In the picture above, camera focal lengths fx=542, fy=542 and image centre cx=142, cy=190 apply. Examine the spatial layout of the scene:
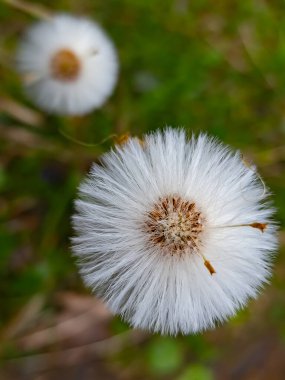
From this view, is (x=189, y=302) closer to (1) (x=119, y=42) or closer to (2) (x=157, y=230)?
(2) (x=157, y=230)

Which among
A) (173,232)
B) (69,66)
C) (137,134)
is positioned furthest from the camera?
(137,134)

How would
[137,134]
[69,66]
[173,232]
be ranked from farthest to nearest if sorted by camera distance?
1. [137,134]
2. [69,66]
3. [173,232]

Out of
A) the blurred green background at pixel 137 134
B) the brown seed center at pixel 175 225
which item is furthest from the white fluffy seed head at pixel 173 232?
the blurred green background at pixel 137 134

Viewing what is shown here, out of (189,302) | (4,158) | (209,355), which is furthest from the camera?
(209,355)

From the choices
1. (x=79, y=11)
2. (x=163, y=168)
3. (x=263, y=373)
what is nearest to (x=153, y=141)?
(x=163, y=168)

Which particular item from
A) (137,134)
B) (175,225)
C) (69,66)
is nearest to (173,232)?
(175,225)

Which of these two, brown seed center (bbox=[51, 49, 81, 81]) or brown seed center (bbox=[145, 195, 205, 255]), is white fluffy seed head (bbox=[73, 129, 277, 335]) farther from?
brown seed center (bbox=[51, 49, 81, 81])

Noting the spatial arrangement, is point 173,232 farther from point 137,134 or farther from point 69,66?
point 137,134
